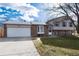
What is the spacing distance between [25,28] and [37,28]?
0.77ft

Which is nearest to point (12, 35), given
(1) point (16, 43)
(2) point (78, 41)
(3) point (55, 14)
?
(1) point (16, 43)

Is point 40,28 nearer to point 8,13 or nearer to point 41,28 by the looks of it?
point 41,28

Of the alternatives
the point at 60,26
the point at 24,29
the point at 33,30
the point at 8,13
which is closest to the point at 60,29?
the point at 60,26

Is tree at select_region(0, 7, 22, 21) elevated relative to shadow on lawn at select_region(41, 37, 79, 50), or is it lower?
elevated

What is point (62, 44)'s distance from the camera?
15.8 ft

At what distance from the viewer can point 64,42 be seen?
4828 mm

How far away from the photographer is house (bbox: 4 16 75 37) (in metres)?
4.83

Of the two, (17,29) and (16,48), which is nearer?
(16,48)

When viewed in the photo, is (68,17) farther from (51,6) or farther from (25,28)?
(25,28)

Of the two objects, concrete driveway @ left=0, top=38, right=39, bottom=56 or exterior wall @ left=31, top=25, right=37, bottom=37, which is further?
exterior wall @ left=31, top=25, right=37, bottom=37

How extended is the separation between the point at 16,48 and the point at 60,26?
0.94 m

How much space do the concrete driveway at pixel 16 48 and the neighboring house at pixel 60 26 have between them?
471mm

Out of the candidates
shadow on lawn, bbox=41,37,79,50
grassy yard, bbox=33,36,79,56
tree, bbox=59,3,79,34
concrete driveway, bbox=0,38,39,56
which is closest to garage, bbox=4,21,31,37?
concrete driveway, bbox=0,38,39,56

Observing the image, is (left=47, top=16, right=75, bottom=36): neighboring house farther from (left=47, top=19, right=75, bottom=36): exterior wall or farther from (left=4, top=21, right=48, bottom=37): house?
(left=4, top=21, right=48, bottom=37): house
